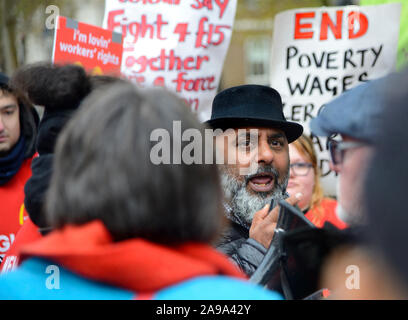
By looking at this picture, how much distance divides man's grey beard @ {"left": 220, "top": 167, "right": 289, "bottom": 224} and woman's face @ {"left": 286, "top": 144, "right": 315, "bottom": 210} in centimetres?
136

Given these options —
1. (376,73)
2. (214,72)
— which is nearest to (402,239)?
(376,73)

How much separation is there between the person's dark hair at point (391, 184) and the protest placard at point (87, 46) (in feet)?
8.96

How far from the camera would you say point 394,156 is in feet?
3.29

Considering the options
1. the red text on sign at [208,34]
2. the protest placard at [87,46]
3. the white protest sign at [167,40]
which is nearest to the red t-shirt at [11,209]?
the protest placard at [87,46]

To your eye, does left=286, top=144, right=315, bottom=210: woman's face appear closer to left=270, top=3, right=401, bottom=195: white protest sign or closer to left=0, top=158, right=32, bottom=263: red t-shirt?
left=270, top=3, right=401, bottom=195: white protest sign

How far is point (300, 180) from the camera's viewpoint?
14.0 feet

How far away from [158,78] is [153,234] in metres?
3.26

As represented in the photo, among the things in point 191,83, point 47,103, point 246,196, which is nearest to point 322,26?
point 191,83

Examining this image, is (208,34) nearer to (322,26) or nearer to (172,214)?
(322,26)

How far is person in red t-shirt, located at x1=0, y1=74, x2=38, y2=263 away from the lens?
3.59 metres

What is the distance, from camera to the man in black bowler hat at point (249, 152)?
2762mm

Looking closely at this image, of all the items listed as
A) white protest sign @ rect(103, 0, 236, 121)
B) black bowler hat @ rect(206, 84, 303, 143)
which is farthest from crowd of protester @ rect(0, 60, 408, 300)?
white protest sign @ rect(103, 0, 236, 121)

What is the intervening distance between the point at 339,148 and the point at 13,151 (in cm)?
256

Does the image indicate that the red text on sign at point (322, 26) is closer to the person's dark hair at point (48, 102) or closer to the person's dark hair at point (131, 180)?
the person's dark hair at point (48, 102)
